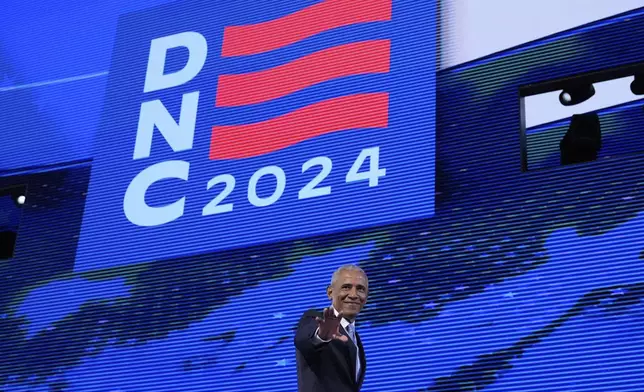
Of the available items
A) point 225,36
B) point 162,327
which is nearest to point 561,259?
point 162,327

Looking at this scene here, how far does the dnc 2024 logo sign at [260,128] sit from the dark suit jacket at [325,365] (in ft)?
7.76

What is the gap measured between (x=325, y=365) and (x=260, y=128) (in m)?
3.18

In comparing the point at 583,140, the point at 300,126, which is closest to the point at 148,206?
the point at 300,126

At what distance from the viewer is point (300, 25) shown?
648 centimetres

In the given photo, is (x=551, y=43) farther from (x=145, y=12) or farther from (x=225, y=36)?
(x=145, y=12)

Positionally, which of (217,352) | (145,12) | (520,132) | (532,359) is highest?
(145,12)

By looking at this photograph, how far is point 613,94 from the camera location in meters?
6.00

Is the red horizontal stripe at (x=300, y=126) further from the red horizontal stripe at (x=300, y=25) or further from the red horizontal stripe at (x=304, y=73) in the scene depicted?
the red horizontal stripe at (x=300, y=25)

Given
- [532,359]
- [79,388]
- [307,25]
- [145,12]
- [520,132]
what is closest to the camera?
[532,359]

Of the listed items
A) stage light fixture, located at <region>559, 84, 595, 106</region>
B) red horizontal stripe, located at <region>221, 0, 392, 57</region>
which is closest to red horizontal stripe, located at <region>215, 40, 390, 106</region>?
red horizontal stripe, located at <region>221, 0, 392, 57</region>

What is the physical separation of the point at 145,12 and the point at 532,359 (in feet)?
11.6

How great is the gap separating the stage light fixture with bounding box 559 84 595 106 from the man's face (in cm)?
297

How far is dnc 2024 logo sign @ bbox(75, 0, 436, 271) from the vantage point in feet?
19.1

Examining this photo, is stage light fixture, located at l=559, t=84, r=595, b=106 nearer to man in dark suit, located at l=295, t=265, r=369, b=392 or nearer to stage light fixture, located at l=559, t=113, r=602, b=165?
stage light fixture, located at l=559, t=113, r=602, b=165
